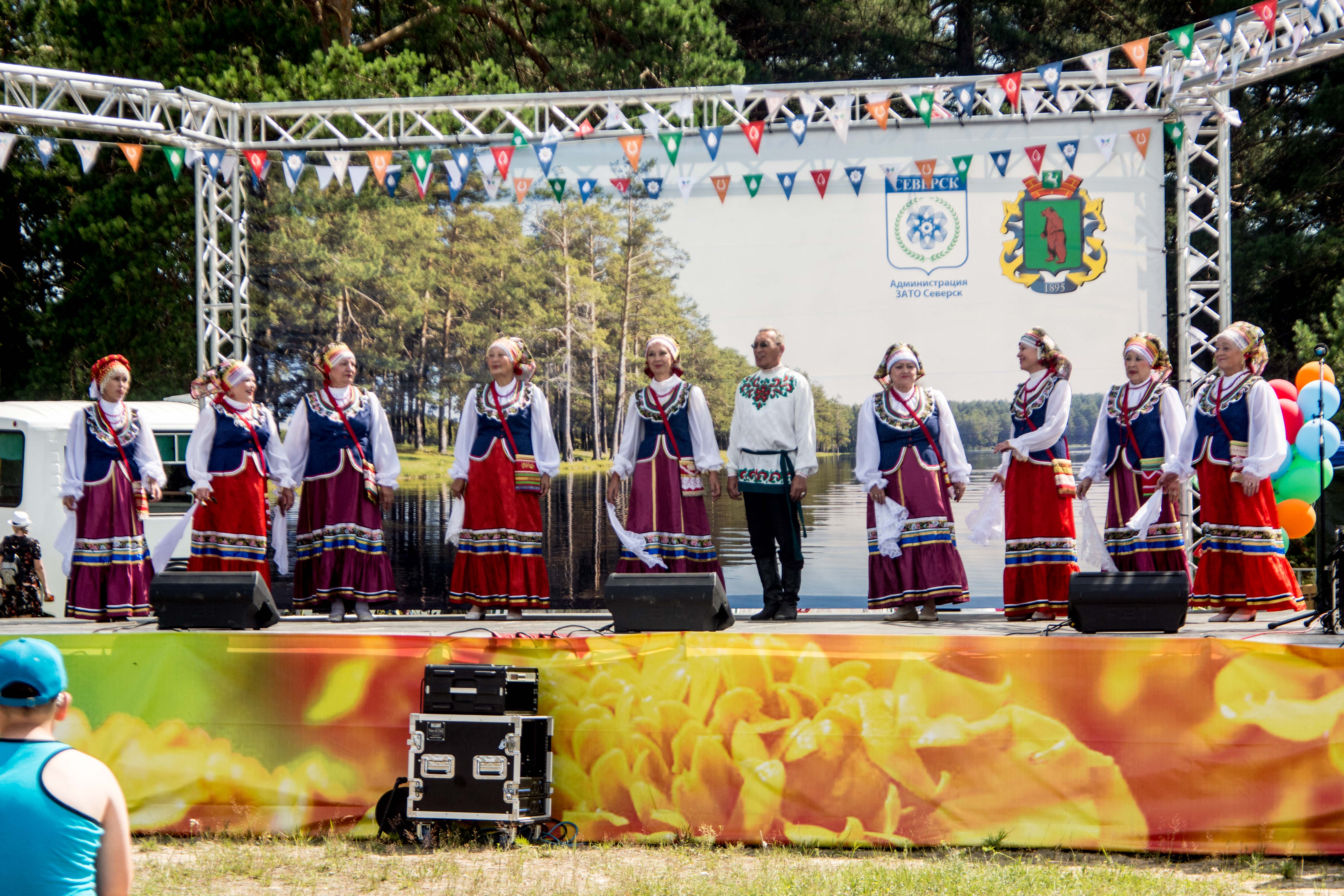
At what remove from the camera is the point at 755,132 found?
6781 millimetres

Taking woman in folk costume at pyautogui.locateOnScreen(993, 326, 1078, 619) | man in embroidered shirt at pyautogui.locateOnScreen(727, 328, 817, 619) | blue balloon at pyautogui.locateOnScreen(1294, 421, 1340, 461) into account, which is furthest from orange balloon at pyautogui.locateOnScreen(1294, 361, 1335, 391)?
man in embroidered shirt at pyautogui.locateOnScreen(727, 328, 817, 619)

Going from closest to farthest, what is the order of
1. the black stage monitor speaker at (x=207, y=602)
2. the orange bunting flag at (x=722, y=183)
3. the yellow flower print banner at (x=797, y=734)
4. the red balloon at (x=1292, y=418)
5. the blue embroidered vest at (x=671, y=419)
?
1. the yellow flower print banner at (x=797, y=734)
2. the black stage monitor speaker at (x=207, y=602)
3. the blue embroidered vest at (x=671, y=419)
4. the orange bunting flag at (x=722, y=183)
5. the red balloon at (x=1292, y=418)

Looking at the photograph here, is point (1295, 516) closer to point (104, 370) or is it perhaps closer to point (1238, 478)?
point (1238, 478)

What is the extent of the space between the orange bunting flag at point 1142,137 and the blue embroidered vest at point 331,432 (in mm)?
4573

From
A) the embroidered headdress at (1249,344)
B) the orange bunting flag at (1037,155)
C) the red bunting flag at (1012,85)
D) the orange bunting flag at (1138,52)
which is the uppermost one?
the orange bunting flag at (1138,52)

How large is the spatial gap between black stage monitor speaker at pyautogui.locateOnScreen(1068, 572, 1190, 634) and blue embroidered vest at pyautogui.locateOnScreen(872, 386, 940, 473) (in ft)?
7.06

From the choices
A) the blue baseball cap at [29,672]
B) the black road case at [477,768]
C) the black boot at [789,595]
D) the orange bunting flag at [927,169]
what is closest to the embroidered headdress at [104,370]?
the black road case at [477,768]

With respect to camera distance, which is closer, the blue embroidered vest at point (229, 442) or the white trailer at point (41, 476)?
the blue embroidered vest at point (229, 442)

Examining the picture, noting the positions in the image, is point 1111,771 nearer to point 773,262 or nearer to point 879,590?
point 879,590

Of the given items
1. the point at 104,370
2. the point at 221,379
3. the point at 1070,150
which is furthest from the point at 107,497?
the point at 1070,150

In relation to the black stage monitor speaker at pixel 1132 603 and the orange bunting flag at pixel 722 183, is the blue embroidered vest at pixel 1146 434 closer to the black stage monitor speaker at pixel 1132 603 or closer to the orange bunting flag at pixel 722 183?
the black stage monitor speaker at pixel 1132 603

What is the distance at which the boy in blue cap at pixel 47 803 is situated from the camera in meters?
1.82

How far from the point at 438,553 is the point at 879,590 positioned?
321 cm

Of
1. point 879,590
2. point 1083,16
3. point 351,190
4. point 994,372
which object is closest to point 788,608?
point 879,590
